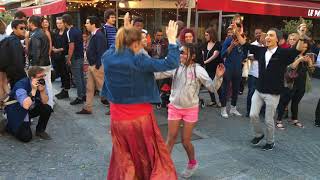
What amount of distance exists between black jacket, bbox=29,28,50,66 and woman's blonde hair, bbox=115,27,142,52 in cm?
411

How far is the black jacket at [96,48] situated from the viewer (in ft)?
22.9

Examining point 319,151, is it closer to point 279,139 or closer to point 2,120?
point 279,139

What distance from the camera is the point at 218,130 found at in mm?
6434

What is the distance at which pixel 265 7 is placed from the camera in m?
12.0

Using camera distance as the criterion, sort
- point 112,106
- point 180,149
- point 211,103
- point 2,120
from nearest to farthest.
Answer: point 112,106 < point 180,149 < point 2,120 < point 211,103

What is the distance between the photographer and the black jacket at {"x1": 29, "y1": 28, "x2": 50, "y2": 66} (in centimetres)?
685

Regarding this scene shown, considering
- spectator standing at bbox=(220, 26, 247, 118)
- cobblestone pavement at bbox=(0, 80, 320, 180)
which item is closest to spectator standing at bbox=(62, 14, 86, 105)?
cobblestone pavement at bbox=(0, 80, 320, 180)

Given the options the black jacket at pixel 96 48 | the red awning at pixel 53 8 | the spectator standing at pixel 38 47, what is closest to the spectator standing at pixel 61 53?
the spectator standing at pixel 38 47

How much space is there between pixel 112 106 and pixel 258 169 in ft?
7.59

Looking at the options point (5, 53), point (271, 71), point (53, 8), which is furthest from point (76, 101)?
point (53, 8)

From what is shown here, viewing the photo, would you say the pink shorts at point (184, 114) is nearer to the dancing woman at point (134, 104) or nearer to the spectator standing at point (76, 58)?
the dancing woman at point (134, 104)

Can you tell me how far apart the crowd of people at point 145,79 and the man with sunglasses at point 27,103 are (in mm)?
14

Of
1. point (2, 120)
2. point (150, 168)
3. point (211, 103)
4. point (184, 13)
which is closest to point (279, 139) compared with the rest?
point (211, 103)

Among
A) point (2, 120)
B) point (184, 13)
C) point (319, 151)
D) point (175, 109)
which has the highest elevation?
point (184, 13)
